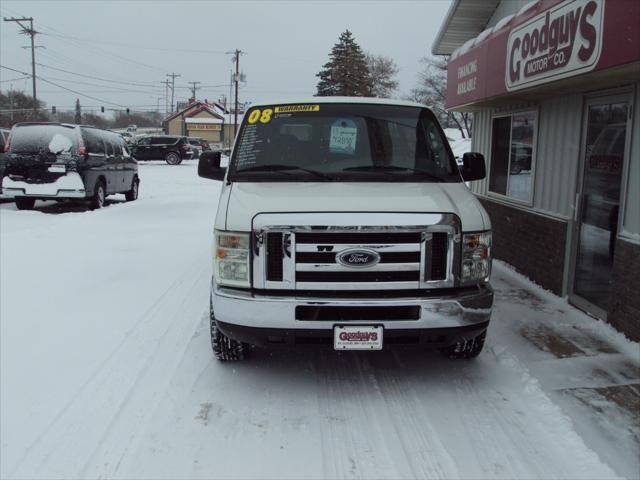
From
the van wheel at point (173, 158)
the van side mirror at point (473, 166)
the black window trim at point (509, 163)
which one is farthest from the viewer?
the van wheel at point (173, 158)

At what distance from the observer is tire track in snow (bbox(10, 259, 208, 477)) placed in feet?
10.6

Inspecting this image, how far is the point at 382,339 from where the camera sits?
3.94 metres

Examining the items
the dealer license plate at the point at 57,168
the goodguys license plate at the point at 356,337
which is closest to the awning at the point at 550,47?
the goodguys license plate at the point at 356,337

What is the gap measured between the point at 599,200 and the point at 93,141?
11.1 m

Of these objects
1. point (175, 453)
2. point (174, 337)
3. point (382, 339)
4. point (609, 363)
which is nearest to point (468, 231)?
point (382, 339)

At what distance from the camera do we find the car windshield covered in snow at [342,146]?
4.84m

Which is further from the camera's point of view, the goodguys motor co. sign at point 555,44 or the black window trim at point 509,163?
the black window trim at point 509,163

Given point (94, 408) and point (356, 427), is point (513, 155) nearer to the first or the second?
point (356, 427)

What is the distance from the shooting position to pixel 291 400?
411 cm

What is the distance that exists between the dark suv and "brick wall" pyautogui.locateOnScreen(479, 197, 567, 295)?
101ft

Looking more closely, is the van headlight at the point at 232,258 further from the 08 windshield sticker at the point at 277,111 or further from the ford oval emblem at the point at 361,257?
the 08 windshield sticker at the point at 277,111

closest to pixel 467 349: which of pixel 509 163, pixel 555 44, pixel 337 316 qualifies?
pixel 337 316

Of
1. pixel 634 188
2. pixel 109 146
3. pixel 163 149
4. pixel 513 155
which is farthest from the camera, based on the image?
pixel 163 149

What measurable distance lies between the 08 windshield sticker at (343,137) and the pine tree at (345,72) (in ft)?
167
